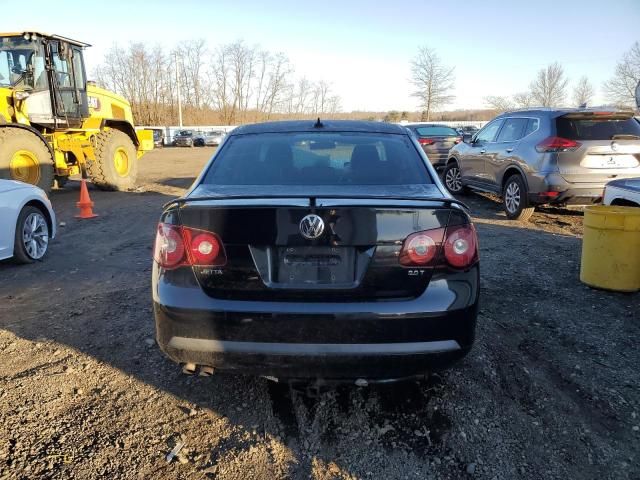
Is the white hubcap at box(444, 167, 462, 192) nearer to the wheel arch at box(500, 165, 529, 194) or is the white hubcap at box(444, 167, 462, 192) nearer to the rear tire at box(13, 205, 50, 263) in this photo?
the wheel arch at box(500, 165, 529, 194)

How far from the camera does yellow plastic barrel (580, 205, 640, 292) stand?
190 inches

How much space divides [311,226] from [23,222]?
16.2 feet

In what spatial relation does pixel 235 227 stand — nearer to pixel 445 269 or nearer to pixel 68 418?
pixel 445 269

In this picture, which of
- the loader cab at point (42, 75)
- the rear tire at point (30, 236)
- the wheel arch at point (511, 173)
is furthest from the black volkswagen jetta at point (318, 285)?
the loader cab at point (42, 75)

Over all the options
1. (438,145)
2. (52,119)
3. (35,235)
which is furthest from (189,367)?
(438,145)

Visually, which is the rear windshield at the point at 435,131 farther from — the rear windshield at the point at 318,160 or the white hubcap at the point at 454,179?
the rear windshield at the point at 318,160

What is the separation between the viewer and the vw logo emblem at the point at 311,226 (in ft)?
8.02

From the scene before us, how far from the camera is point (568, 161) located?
770cm

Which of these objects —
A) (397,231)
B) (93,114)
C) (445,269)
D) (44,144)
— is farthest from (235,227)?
(93,114)

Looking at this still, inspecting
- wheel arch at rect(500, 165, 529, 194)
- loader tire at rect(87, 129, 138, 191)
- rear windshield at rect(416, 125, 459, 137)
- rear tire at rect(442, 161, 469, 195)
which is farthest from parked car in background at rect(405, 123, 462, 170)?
loader tire at rect(87, 129, 138, 191)

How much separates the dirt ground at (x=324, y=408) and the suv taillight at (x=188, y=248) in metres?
0.97

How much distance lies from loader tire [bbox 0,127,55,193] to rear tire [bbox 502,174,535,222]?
8.81 metres

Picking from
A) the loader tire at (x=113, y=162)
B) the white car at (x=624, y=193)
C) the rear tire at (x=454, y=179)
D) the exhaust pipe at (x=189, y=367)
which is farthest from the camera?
the loader tire at (x=113, y=162)

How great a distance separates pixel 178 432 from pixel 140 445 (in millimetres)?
206
